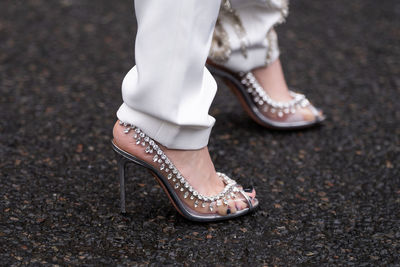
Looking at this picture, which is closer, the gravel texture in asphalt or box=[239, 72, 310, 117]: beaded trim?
the gravel texture in asphalt

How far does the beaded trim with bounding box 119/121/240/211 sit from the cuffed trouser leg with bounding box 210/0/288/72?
51cm

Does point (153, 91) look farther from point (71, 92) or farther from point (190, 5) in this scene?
point (71, 92)

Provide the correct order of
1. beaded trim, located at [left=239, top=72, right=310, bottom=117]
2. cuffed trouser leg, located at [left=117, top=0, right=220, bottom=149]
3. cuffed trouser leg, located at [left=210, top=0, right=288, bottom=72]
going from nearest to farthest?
cuffed trouser leg, located at [left=117, top=0, right=220, bottom=149] < cuffed trouser leg, located at [left=210, top=0, right=288, bottom=72] < beaded trim, located at [left=239, top=72, right=310, bottom=117]

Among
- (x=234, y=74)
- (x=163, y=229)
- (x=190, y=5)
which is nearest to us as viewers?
(x=190, y=5)

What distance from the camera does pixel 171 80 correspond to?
4.28ft

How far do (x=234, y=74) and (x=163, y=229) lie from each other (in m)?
0.69

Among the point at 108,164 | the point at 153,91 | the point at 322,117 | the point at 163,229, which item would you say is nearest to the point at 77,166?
the point at 108,164

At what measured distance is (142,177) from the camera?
1701 mm

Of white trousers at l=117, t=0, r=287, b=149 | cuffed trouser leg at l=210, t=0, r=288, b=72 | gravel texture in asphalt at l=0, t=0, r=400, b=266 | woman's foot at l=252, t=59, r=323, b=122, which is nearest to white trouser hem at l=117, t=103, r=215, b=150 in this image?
white trousers at l=117, t=0, r=287, b=149

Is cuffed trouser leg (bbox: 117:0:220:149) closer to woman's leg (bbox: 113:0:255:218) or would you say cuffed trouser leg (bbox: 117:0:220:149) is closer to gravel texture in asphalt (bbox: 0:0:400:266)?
woman's leg (bbox: 113:0:255:218)

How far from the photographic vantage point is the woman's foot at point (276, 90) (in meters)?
1.99

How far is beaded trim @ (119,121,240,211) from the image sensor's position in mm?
1397

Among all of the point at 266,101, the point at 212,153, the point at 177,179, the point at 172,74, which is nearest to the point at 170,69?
the point at 172,74

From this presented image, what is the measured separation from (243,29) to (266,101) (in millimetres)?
272
